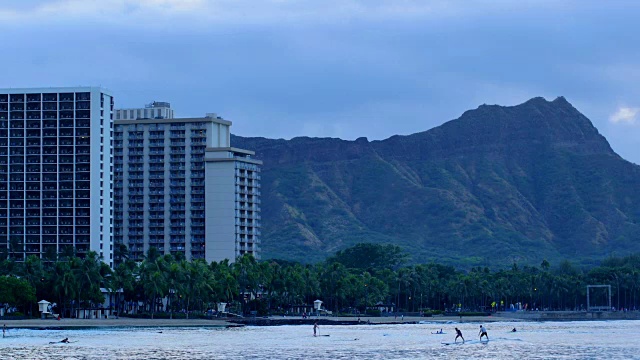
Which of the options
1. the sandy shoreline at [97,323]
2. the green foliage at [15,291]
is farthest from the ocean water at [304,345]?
the green foliage at [15,291]

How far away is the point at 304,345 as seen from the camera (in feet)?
424

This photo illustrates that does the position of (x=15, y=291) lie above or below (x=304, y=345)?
above

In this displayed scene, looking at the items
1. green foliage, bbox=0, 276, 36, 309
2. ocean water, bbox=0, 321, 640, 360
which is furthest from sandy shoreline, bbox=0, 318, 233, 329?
ocean water, bbox=0, 321, 640, 360

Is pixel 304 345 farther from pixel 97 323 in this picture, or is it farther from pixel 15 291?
pixel 15 291

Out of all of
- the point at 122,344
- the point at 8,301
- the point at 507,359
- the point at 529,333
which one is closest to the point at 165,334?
the point at 122,344

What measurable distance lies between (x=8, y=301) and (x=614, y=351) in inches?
4267

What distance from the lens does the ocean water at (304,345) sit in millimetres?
111062

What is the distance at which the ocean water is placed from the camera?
4373 inches

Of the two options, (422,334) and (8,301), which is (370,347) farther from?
(8,301)

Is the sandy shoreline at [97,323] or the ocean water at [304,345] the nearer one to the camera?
the ocean water at [304,345]

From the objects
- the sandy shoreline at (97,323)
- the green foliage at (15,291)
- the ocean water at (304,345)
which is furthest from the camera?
the green foliage at (15,291)

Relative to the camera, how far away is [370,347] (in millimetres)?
125250

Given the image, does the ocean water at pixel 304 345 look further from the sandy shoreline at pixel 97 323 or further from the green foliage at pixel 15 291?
the green foliage at pixel 15 291

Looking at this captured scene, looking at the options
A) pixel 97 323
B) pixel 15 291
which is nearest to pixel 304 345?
pixel 97 323
